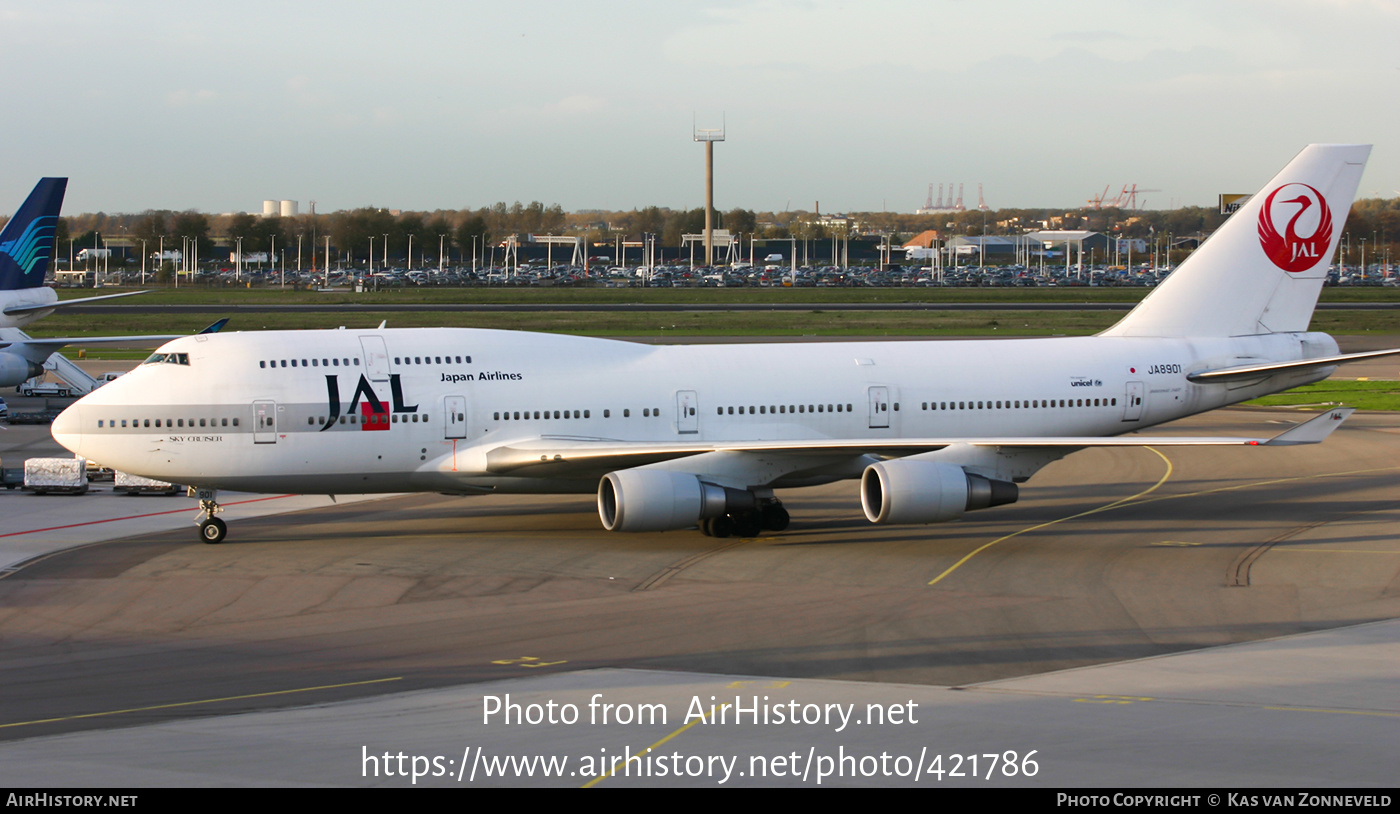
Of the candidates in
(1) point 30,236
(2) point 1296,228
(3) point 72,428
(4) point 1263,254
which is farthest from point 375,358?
(1) point 30,236

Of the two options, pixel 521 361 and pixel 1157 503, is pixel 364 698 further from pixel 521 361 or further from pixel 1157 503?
pixel 1157 503

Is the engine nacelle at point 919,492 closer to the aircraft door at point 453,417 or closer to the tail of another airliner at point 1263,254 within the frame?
the aircraft door at point 453,417

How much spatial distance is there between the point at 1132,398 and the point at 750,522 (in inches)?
446

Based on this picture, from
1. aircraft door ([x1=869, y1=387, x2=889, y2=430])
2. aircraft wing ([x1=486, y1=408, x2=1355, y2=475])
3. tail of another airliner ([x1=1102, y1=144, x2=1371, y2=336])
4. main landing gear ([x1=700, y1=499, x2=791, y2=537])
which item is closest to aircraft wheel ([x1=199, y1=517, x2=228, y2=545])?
aircraft wing ([x1=486, y1=408, x2=1355, y2=475])

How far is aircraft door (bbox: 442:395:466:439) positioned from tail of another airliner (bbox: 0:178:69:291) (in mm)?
25152

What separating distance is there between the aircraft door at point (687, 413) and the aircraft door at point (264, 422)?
891 centimetres

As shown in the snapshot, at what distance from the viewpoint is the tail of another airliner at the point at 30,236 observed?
149ft

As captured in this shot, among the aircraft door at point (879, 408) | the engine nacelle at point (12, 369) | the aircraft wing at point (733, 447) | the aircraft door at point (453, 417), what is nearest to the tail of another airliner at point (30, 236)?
the engine nacelle at point (12, 369)

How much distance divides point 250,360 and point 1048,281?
164641 millimetres

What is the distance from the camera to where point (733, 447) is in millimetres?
27281

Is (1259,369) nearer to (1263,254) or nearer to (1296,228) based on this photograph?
(1263,254)

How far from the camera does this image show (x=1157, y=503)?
3238 cm

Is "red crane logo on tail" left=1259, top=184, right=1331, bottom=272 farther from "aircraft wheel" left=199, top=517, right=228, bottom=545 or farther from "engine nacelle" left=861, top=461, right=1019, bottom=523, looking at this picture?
"aircraft wheel" left=199, top=517, right=228, bottom=545
